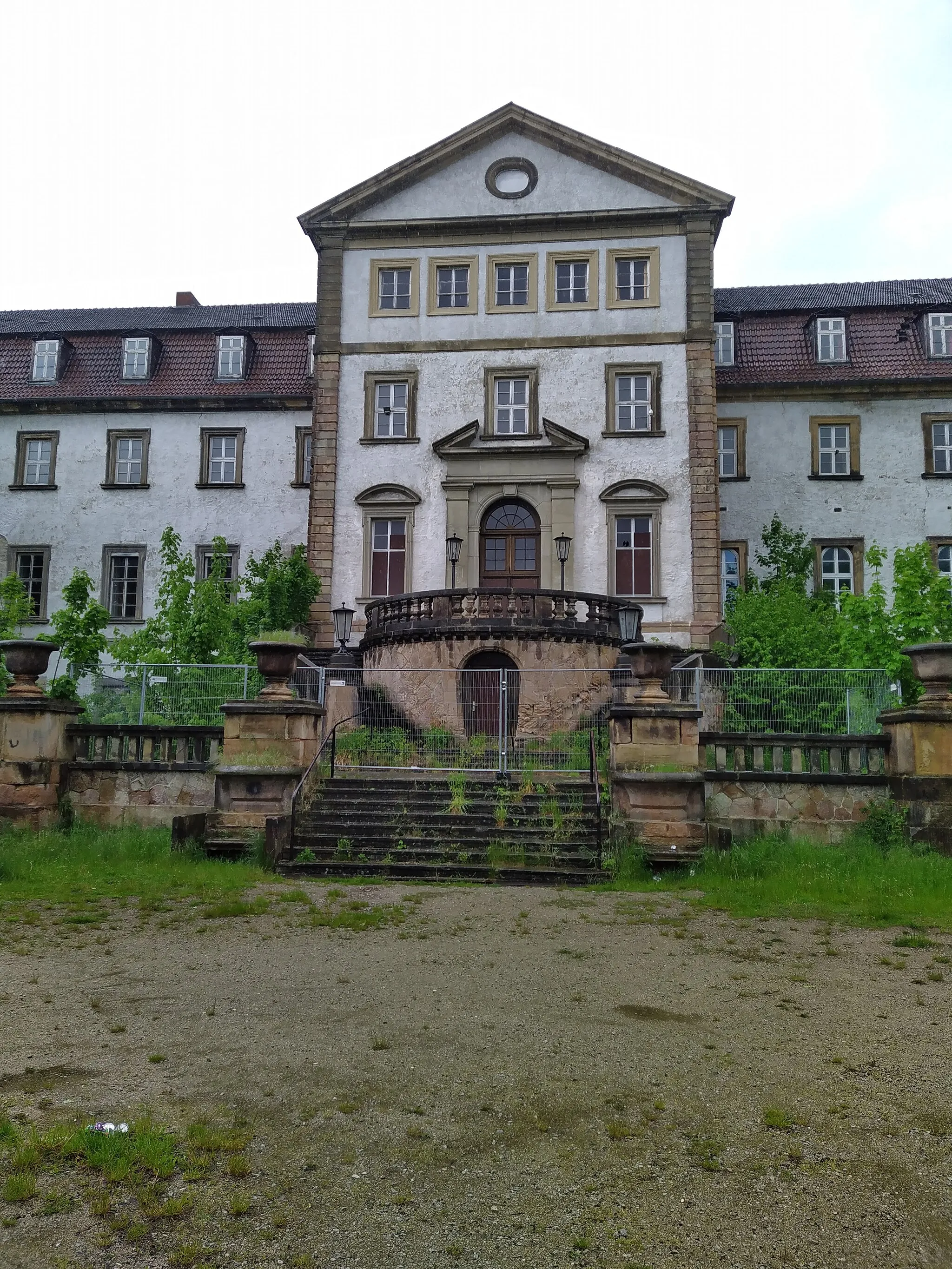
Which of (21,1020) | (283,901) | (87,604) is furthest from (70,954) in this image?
(87,604)

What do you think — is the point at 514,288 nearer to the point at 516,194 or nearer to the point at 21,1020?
the point at 516,194

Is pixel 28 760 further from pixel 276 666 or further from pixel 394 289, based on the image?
pixel 394 289

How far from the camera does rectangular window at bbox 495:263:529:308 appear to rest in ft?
91.7

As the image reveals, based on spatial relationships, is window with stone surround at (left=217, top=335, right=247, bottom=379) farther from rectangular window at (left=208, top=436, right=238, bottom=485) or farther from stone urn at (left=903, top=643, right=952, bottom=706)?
stone urn at (left=903, top=643, right=952, bottom=706)

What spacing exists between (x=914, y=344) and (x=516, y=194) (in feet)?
42.3

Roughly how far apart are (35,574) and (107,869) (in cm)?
2345

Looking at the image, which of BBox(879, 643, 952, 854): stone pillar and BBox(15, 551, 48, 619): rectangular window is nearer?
BBox(879, 643, 952, 854): stone pillar

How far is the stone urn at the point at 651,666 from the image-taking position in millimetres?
13516

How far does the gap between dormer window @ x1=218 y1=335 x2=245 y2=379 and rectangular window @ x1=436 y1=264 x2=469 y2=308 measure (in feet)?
28.6

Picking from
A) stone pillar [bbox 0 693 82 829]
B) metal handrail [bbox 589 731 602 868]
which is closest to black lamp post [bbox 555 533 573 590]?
metal handrail [bbox 589 731 602 868]

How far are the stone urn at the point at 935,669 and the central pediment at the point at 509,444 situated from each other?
14920 mm

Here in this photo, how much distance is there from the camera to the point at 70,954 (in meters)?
8.00

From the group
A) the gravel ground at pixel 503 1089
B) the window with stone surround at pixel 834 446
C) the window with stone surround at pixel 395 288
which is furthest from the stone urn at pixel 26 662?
the window with stone surround at pixel 834 446

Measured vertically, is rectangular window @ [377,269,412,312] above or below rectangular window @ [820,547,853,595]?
above
